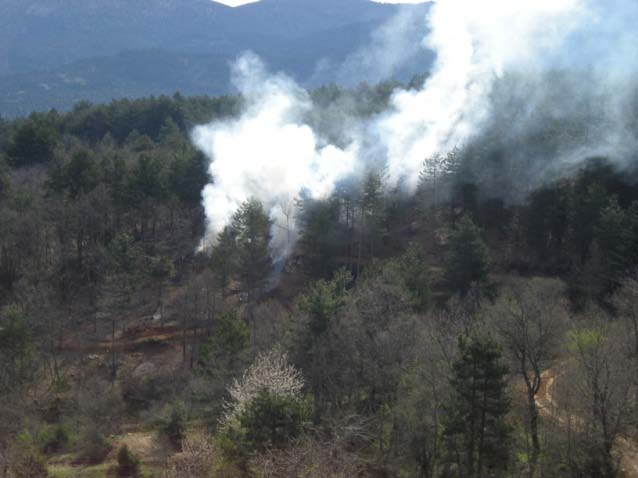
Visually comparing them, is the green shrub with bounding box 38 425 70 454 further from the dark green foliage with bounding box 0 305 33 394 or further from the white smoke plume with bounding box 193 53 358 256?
the white smoke plume with bounding box 193 53 358 256

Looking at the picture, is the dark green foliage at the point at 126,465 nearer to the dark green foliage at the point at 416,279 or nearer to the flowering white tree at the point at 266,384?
the flowering white tree at the point at 266,384

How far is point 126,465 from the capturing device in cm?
2869

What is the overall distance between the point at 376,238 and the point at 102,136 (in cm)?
4899

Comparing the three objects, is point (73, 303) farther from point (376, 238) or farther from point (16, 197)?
point (376, 238)

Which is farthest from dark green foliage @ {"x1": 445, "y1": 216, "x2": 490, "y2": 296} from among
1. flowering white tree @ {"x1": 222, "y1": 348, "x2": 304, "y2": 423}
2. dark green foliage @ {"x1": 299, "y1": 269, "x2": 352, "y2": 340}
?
flowering white tree @ {"x1": 222, "y1": 348, "x2": 304, "y2": 423}

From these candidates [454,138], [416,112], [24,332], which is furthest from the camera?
[416,112]

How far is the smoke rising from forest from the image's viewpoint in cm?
5509

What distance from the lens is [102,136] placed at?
85750 millimetres

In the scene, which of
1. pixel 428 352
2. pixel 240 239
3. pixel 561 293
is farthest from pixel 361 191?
pixel 428 352

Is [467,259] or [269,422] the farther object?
[467,259]

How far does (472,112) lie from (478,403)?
138ft

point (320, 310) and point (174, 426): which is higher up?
point (320, 310)

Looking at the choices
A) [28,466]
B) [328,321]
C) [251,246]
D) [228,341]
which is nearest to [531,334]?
[328,321]

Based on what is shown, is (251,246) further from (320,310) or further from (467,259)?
(320,310)
